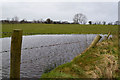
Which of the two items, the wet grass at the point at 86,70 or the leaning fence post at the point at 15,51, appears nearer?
the leaning fence post at the point at 15,51

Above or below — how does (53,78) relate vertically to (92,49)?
below

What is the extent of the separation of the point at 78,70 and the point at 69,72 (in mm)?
462

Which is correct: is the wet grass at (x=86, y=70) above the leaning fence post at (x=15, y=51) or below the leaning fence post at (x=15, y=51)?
below

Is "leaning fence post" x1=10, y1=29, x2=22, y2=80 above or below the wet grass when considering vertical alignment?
above

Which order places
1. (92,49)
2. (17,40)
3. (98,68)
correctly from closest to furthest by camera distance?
(17,40) < (98,68) < (92,49)

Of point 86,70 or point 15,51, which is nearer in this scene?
point 15,51

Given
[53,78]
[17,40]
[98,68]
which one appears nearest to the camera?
[17,40]

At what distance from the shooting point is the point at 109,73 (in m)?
→ 6.90

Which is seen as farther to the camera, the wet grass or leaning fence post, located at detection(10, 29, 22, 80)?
the wet grass

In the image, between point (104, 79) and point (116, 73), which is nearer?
point (104, 79)

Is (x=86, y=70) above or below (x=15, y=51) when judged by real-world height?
below

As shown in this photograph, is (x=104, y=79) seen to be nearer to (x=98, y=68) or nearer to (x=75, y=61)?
(x=98, y=68)

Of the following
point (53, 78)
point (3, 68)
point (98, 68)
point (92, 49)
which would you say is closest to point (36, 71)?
point (3, 68)

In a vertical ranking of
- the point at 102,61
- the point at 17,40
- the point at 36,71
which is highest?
the point at 17,40
